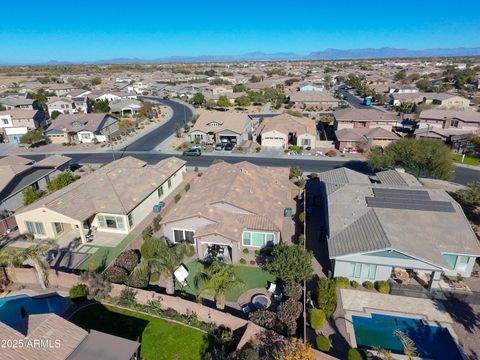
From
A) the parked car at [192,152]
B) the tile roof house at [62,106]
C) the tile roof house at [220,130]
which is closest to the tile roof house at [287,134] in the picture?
the tile roof house at [220,130]

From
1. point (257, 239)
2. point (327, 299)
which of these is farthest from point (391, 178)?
point (327, 299)

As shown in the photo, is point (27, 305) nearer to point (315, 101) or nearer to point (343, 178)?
point (343, 178)

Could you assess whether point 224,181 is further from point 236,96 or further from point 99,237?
point 236,96

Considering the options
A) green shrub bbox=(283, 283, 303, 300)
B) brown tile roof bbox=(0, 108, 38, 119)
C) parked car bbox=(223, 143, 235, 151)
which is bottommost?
parked car bbox=(223, 143, 235, 151)

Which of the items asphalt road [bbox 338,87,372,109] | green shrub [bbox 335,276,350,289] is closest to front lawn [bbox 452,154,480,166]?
green shrub [bbox 335,276,350,289]

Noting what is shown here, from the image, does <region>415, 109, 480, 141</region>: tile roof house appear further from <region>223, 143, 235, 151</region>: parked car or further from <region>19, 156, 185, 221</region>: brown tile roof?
<region>19, 156, 185, 221</region>: brown tile roof
